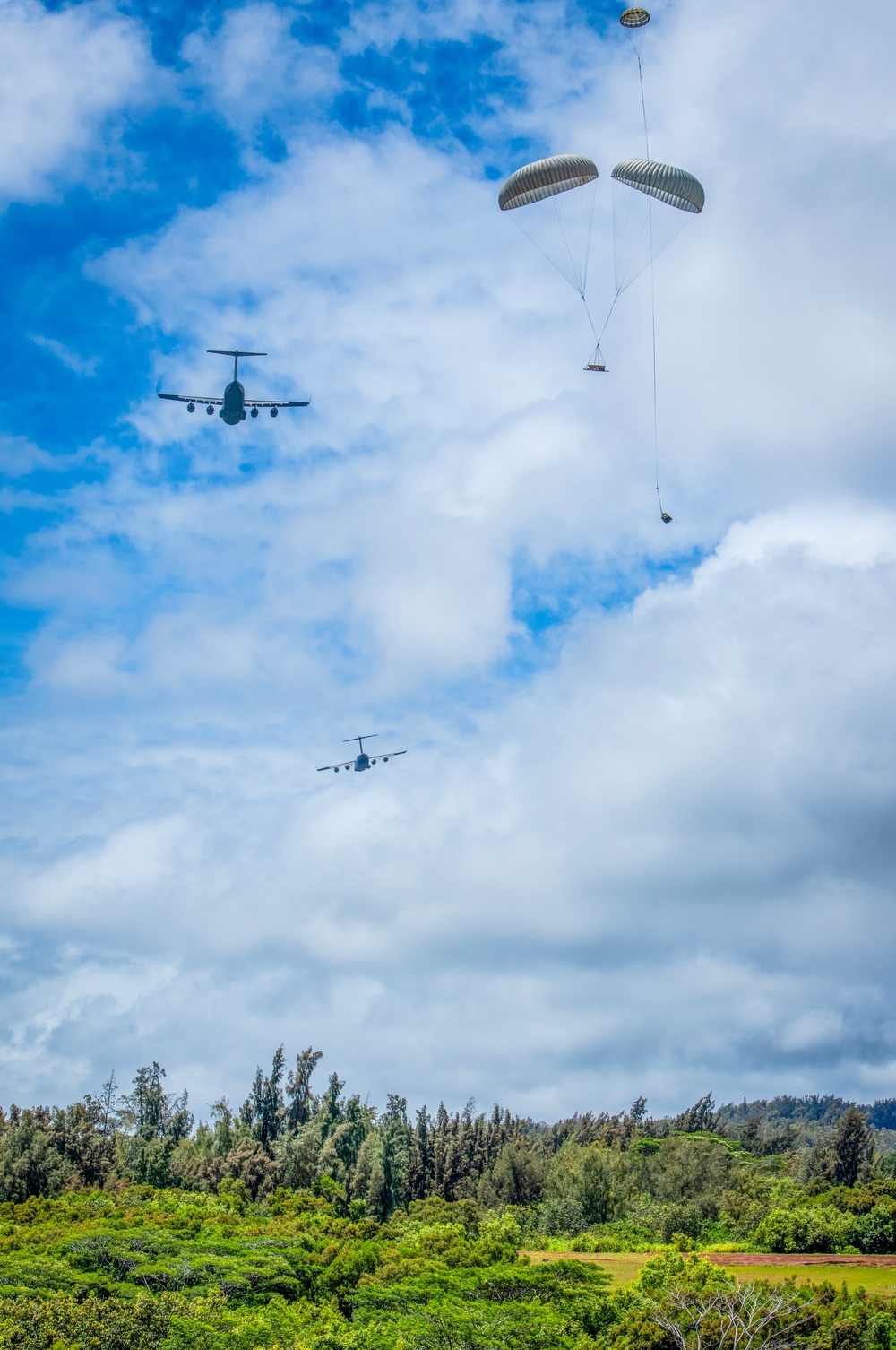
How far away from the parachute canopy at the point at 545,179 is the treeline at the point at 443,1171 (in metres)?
43.6

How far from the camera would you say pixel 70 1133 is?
7831 cm

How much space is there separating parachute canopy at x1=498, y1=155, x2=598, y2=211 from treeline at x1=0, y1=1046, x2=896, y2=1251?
43621 millimetres

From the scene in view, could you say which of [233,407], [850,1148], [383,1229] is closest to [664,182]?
[233,407]

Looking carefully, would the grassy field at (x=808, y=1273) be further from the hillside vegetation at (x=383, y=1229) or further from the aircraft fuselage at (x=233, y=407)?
the aircraft fuselage at (x=233, y=407)

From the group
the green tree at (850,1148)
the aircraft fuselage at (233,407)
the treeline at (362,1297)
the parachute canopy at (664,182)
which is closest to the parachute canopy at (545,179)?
the parachute canopy at (664,182)

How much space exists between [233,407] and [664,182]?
28523 millimetres

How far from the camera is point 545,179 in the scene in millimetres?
45188

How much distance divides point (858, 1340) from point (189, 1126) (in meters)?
73.6

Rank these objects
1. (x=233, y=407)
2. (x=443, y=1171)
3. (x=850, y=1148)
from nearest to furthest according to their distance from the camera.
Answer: (x=233, y=407), (x=850, y=1148), (x=443, y=1171)

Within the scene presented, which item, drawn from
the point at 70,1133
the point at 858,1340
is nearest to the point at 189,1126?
the point at 70,1133

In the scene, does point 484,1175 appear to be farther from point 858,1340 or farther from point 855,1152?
point 858,1340

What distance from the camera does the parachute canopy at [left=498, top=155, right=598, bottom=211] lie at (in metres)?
44.8

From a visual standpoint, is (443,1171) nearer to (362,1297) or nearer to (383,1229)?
(383,1229)

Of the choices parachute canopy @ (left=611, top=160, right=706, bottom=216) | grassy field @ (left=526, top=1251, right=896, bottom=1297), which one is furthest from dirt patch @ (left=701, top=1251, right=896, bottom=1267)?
parachute canopy @ (left=611, top=160, right=706, bottom=216)
